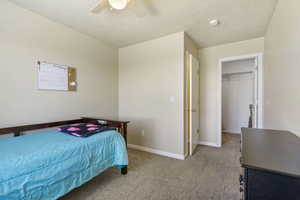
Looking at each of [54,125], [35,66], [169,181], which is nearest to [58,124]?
[54,125]

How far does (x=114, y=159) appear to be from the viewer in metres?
1.90

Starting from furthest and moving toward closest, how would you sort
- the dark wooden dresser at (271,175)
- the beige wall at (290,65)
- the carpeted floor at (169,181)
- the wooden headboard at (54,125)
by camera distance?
1. the wooden headboard at (54,125)
2. the carpeted floor at (169,181)
3. the beige wall at (290,65)
4. the dark wooden dresser at (271,175)

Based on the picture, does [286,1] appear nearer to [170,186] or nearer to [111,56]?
[170,186]

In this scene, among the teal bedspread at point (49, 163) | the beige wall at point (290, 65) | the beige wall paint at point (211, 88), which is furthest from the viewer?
the beige wall paint at point (211, 88)

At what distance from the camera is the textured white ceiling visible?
6.22ft

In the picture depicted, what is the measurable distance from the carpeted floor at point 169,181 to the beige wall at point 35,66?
131 cm

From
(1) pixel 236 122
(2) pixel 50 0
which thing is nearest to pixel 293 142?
(2) pixel 50 0

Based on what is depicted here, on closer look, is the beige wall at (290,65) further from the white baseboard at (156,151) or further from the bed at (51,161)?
the bed at (51,161)

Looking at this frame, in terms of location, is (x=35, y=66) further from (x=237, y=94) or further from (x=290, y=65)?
(x=237, y=94)

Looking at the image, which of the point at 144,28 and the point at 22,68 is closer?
the point at 22,68

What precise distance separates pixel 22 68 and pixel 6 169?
1.54 metres

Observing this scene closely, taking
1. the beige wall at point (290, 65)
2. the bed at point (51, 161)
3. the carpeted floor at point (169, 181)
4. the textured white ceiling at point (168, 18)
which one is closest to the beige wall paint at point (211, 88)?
the textured white ceiling at point (168, 18)

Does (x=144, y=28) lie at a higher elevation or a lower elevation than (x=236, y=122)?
higher

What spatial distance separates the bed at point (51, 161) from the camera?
1.08 meters
